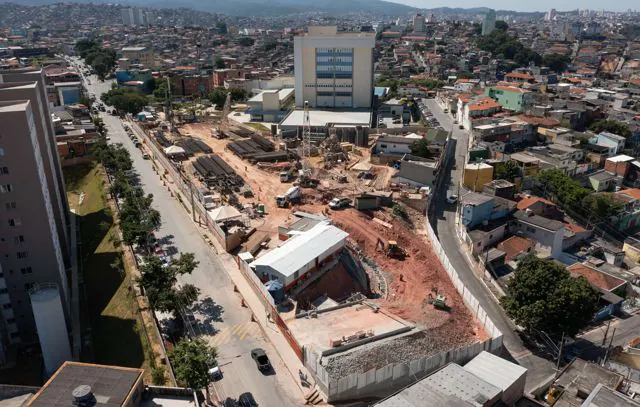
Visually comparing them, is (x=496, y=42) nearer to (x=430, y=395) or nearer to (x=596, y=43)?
(x=596, y=43)

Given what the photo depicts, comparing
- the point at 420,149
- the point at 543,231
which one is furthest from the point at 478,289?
the point at 420,149

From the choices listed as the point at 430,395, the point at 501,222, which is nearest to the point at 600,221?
the point at 501,222

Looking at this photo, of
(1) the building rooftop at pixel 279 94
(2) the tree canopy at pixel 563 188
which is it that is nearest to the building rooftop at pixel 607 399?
(2) the tree canopy at pixel 563 188

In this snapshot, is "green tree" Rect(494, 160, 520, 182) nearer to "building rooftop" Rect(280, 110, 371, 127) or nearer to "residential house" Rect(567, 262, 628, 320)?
"residential house" Rect(567, 262, 628, 320)

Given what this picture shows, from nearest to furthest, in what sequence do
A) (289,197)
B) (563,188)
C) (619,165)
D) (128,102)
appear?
(289,197) < (563,188) < (619,165) < (128,102)

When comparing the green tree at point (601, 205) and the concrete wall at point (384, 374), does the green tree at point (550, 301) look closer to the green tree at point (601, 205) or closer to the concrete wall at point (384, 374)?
the concrete wall at point (384, 374)

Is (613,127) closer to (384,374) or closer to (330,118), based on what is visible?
(330,118)
